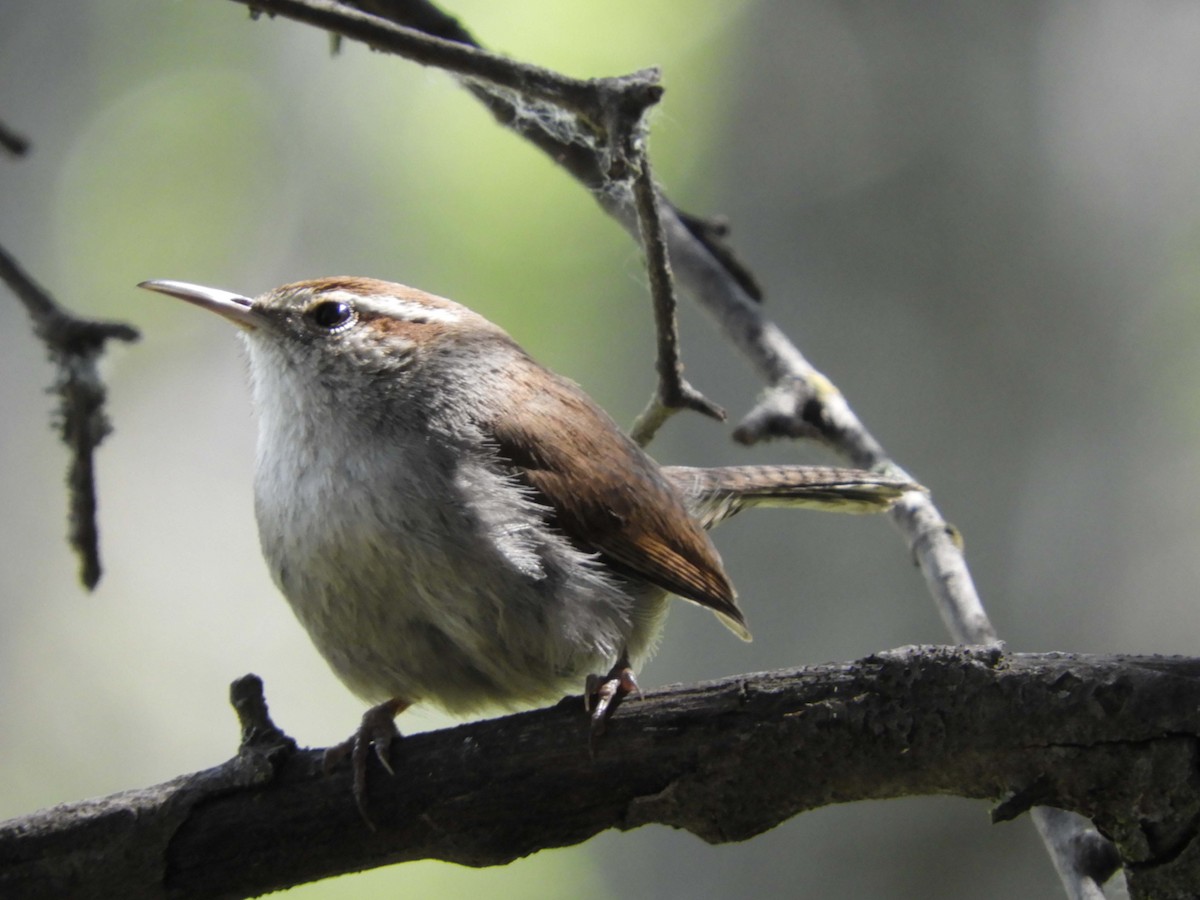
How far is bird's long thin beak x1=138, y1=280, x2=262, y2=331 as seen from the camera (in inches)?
120

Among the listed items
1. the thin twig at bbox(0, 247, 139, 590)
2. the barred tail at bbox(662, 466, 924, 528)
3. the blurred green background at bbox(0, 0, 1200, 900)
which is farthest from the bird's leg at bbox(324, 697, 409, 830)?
the blurred green background at bbox(0, 0, 1200, 900)

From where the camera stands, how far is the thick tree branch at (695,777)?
6.31ft

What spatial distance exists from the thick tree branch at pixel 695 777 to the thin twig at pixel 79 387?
2.17ft

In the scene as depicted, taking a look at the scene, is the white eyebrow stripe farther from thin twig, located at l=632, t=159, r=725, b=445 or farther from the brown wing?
thin twig, located at l=632, t=159, r=725, b=445

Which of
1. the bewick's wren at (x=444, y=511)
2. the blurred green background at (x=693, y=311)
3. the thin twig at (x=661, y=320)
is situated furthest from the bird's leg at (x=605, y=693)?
the blurred green background at (x=693, y=311)

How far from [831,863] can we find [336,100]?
6278 millimetres

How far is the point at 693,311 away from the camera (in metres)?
6.36

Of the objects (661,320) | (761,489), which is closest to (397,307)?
(661,320)

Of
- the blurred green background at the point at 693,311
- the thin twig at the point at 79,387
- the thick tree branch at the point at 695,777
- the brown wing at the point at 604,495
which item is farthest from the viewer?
the blurred green background at the point at 693,311

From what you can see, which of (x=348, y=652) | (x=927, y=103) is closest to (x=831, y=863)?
(x=348, y=652)

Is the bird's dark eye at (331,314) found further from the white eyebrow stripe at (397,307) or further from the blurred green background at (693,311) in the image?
the blurred green background at (693,311)

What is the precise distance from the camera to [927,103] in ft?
23.1

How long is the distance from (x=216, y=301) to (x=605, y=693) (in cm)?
155

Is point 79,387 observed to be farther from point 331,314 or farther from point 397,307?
point 397,307
